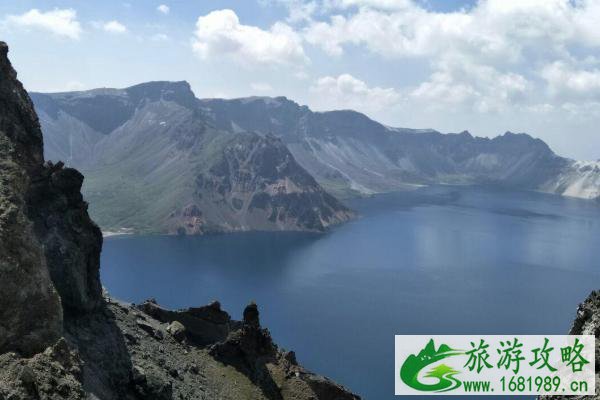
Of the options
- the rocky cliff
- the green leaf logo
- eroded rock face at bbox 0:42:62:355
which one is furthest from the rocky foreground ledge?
the green leaf logo

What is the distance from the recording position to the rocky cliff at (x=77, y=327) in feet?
107

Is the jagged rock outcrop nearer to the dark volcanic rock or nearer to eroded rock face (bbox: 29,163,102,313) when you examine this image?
eroded rock face (bbox: 29,163,102,313)

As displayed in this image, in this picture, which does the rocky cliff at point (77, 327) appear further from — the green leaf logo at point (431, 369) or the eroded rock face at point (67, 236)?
the green leaf logo at point (431, 369)

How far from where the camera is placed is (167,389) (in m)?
49.8

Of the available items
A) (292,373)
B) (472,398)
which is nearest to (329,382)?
(292,373)

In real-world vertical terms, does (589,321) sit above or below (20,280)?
below

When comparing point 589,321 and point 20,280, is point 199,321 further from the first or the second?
point 589,321

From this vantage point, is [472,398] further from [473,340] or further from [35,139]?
[35,139]

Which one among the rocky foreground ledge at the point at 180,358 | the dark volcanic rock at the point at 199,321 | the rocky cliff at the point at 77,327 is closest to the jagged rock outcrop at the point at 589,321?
the rocky cliff at the point at 77,327

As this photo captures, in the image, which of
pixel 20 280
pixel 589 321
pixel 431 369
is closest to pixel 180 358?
pixel 431 369

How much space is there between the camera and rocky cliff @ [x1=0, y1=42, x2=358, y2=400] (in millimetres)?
32719

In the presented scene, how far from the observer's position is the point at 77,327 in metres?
50.2

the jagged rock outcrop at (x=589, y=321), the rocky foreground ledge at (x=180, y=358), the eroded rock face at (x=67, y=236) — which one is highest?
the eroded rock face at (x=67, y=236)

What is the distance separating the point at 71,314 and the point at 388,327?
13096 cm
